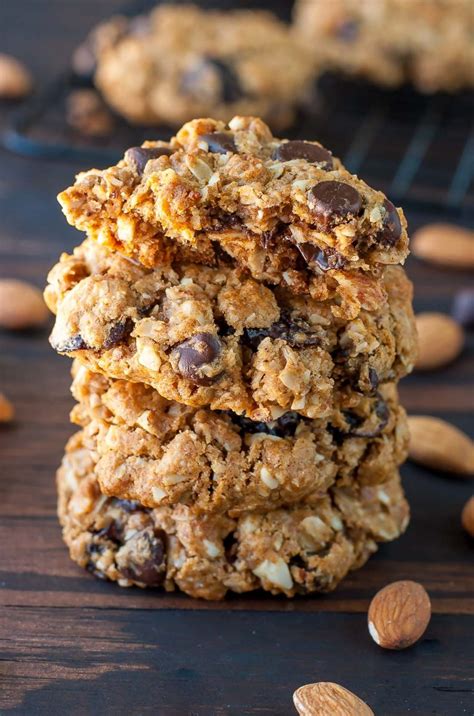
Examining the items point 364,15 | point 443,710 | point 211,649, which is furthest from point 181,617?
point 364,15

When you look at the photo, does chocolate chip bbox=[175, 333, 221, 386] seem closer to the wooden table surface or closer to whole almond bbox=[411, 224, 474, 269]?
the wooden table surface

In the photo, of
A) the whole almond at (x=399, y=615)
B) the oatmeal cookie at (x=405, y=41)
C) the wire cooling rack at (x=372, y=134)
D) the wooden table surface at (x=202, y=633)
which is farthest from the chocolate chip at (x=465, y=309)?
the oatmeal cookie at (x=405, y=41)

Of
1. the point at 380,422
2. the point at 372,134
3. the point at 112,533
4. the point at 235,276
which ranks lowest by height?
the point at 372,134

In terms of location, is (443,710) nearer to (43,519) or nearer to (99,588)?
(99,588)

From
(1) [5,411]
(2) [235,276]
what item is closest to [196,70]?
(1) [5,411]

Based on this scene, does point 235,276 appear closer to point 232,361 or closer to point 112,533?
point 232,361

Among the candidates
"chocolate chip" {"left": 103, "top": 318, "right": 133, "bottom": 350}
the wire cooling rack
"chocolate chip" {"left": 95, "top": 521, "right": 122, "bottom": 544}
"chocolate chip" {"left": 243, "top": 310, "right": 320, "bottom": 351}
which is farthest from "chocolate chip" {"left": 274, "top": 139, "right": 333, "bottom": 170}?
the wire cooling rack

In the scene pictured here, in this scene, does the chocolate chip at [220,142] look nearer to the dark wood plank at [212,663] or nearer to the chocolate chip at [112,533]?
the chocolate chip at [112,533]
